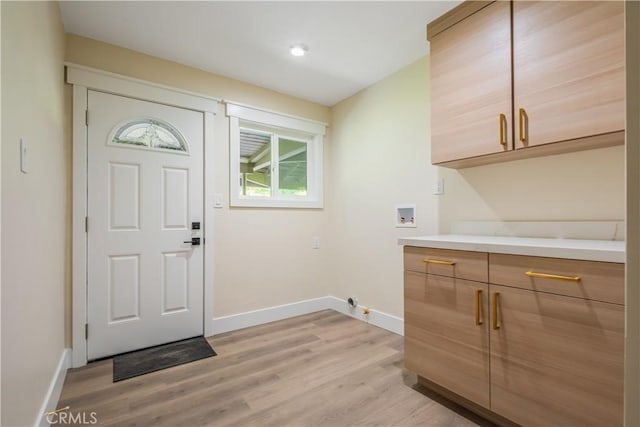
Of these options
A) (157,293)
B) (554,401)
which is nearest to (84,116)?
(157,293)

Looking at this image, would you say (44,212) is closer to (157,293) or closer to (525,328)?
(157,293)

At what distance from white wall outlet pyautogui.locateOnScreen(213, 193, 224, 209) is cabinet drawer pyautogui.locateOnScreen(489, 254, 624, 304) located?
2.21 m

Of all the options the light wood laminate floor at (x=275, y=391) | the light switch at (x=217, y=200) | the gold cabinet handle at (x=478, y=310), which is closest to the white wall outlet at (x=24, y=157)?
the light wood laminate floor at (x=275, y=391)

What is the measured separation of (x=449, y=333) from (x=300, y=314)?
191 centimetres

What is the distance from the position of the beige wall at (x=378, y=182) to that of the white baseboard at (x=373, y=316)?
0.07m

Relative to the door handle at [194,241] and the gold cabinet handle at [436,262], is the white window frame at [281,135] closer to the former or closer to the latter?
the door handle at [194,241]

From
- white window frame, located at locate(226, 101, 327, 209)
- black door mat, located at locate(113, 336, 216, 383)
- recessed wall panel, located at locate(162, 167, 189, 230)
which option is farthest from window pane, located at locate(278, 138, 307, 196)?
black door mat, located at locate(113, 336, 216, 383)

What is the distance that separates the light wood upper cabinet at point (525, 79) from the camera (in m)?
1.34

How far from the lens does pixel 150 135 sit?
2496 millimetres

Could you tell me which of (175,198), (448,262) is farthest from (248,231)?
(448,262)

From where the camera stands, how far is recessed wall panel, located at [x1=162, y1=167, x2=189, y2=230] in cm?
253

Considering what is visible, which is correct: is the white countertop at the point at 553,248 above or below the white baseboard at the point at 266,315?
→ above

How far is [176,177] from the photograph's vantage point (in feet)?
8.46

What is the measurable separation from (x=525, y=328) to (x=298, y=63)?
246cm
